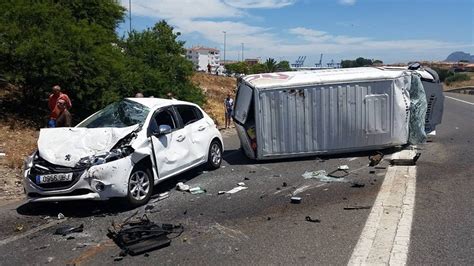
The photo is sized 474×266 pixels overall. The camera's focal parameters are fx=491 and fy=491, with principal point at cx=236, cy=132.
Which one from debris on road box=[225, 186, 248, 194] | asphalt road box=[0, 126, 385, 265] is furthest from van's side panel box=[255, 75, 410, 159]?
debris on road box=[225, 186, 248, 194]

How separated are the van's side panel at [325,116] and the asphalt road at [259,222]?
158cm

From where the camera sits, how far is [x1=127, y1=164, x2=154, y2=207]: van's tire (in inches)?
297

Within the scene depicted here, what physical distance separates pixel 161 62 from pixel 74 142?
50.9 feet

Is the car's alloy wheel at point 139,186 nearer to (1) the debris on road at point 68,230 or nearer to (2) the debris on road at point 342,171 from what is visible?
(1) the debris on road at point 68,230

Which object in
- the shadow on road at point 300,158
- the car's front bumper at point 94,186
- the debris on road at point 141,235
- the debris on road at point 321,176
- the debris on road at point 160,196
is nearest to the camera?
the debris on road at point 141,235

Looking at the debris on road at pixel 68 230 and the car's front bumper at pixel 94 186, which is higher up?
the car's front bumper at pixel 94 186

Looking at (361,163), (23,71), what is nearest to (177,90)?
(23,71)

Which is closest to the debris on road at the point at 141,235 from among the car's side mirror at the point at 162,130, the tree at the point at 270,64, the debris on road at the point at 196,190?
the debris on road at the point at 196,190

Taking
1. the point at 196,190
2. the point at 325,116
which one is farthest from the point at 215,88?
the point at 196,190

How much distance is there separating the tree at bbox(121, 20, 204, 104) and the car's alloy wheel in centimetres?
1247

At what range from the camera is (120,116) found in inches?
346

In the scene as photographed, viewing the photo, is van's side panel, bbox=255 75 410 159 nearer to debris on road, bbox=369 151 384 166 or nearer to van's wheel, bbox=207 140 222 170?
debris on road, bbox=369 151 384 166

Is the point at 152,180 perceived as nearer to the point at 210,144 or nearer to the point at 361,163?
the point at 210,144

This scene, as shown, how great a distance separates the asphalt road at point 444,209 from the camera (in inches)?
210
